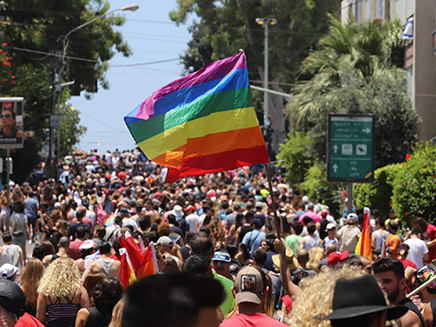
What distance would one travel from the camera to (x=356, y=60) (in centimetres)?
2880

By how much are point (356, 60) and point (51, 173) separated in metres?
14.9

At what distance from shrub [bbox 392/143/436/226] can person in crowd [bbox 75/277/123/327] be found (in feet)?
45.0

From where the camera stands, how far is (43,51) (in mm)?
43156

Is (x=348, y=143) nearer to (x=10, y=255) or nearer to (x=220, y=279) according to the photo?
(x=10, y=255)

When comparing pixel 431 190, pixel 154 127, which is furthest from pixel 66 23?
pixel 154 127

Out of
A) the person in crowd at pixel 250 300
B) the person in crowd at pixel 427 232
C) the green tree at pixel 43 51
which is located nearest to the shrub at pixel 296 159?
the green tree at pixel 43 51

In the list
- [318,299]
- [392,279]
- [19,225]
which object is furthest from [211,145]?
[19,225]

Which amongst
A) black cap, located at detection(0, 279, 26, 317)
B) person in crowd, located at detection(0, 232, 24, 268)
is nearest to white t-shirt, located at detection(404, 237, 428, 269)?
person in crowd, located at detection(0, 232, 24, 268)

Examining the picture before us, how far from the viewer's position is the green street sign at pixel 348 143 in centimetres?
1855

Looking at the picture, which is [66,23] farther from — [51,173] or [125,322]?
[125,322]

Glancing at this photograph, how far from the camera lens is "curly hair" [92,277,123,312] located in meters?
6.23

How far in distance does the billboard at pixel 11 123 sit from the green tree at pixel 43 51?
1495 centimetres

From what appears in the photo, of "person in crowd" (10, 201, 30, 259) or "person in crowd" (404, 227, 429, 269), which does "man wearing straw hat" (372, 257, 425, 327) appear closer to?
"person in crowd" (404, 227, 429, 269)

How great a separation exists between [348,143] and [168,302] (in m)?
17.1
